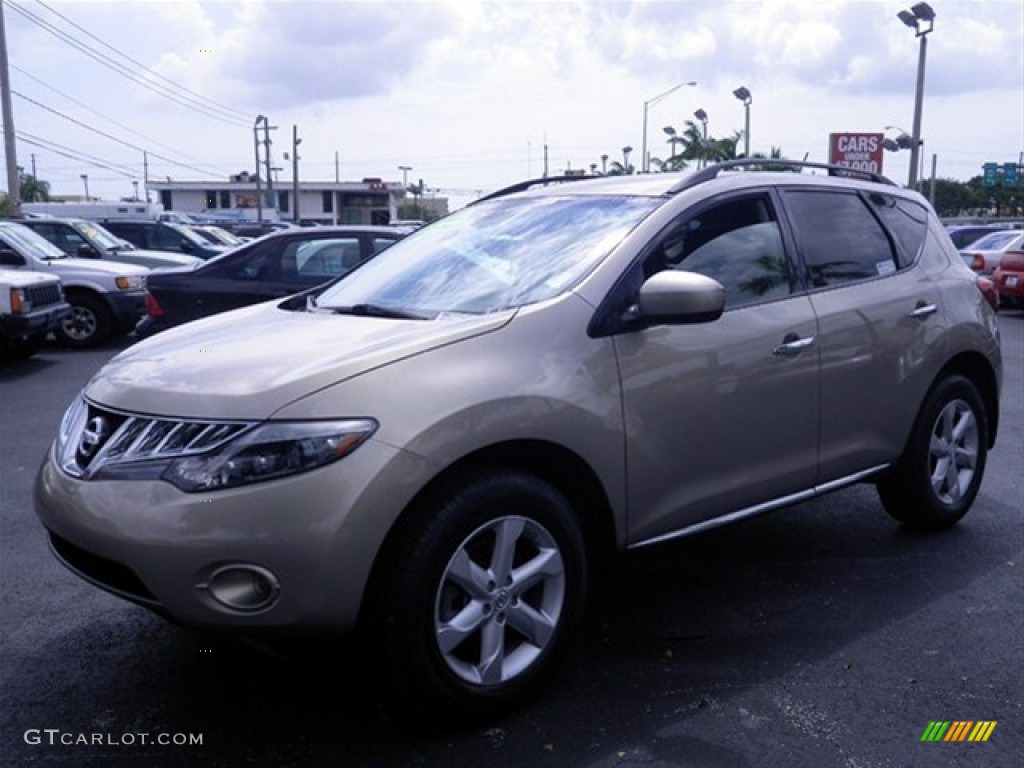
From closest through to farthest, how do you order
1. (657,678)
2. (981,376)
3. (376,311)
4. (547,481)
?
(547,481)
(657,678)
(376,311)
(981,376)

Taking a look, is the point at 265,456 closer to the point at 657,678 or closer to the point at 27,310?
the point at 657,678

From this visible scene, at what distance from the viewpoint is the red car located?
18375 millimetres

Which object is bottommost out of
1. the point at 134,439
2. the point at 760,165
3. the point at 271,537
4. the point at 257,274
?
the point at 271,537

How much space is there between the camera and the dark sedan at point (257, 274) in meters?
10.4

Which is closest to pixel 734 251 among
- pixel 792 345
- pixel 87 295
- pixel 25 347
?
pixel 792 345

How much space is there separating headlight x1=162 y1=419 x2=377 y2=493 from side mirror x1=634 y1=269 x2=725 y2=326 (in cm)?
116

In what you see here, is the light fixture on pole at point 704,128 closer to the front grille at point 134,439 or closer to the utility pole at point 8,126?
the utility pole at point 8,126

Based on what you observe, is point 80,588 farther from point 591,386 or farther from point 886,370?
Result: point 886,370

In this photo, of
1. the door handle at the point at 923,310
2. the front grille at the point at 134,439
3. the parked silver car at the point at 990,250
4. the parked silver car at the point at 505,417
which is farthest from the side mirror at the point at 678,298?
the parked silver car at the point at 990,250

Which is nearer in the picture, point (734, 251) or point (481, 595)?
point (481, 595)

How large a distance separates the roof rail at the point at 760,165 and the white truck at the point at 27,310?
8956 mm

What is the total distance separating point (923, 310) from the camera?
4977 millimetres

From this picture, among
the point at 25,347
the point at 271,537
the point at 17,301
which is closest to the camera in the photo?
the point at 271,537

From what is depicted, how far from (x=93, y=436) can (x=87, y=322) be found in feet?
37.0
